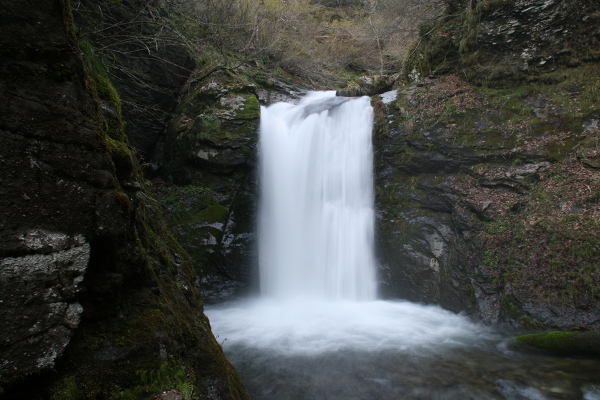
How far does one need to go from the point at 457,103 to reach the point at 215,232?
747 centimetres

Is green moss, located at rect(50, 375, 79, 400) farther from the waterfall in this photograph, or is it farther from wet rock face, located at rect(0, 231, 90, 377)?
the waterfall

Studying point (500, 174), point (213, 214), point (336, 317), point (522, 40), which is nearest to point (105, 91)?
point (213, 214)

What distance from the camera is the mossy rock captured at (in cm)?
473

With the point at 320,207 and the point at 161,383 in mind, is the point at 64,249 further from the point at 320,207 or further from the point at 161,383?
the point at 320,207

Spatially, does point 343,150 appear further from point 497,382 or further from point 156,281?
point 156,281

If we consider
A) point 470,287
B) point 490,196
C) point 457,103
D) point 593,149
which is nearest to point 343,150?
point 457,103

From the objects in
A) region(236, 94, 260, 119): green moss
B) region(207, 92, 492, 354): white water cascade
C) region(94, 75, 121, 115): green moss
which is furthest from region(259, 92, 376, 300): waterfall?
region(94, 75, 121, 115): green moss

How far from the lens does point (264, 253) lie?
30.0 feet

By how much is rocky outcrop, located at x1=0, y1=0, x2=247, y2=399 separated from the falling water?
2.58m

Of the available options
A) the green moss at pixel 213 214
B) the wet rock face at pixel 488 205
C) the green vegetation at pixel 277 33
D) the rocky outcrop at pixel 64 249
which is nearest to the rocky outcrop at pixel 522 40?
the wet rock face at pixel 488 205

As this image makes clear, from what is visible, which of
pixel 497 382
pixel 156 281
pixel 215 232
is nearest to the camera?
pixel 156 281

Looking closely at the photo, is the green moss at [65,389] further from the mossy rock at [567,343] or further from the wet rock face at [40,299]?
the mossy rock at [567,343]

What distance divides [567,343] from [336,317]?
3963 millimetres

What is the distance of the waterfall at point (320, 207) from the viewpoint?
28.3 ft
